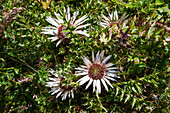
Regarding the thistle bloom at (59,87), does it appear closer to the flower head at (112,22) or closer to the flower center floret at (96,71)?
the flower center floret at (96,71)

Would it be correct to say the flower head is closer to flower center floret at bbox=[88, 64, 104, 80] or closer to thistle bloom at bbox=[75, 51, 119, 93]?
thistle bloom at bbox=[75, 51, 119, 93]

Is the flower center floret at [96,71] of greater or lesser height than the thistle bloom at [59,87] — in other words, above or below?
above

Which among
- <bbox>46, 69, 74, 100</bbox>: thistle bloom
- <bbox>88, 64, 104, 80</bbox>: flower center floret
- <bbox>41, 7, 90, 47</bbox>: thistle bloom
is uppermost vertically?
<bbox>41, 7, 90, 47</bbox>: thistle bloom

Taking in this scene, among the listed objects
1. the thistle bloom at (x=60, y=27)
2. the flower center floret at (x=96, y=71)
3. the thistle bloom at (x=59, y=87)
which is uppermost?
the thistle bloom at (x=60, y=27)

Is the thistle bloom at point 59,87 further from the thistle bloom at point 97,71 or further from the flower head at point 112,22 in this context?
the flower head at point 112,22

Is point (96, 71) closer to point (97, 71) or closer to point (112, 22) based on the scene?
point (97, 71)

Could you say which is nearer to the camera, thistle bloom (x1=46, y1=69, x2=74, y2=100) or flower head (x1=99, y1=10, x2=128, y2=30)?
Answer: thistle bloom (x1=46, y1=69, x2=74, y2=100)

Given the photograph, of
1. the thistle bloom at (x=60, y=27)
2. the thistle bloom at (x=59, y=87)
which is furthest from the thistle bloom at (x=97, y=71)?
the thistle bloom at (x=60, y=27)

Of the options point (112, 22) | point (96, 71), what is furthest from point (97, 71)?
point (112, 22)

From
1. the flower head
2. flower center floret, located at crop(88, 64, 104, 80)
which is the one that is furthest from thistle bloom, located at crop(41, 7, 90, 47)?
flower center floret, located at crop(88, 64, 104, 80)

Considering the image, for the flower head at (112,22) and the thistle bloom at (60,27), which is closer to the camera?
the thistle bloom at (60,27)

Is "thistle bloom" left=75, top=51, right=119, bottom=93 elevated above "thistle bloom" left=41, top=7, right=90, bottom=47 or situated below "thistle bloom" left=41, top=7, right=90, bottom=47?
below
